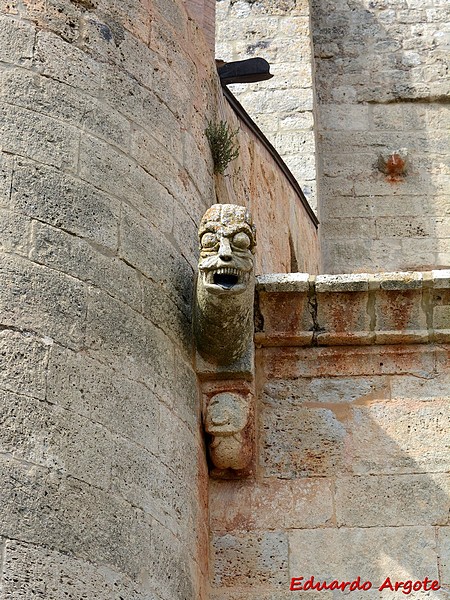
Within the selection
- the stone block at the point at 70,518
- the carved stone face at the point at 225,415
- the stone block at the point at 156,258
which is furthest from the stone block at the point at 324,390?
the stone block at the point at 70,518

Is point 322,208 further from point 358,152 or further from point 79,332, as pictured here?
point 79,332

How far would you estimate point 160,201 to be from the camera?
6.10m

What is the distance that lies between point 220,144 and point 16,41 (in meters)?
1.39

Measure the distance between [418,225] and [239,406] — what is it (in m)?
3.95

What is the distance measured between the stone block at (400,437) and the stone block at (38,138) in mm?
1725

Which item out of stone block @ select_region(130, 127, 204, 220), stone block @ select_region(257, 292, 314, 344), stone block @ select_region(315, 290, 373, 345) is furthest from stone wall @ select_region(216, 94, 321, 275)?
stone block @ select_region(315, 290, 373, 345)

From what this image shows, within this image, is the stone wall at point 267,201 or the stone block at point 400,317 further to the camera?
the stone wall at point 267,201

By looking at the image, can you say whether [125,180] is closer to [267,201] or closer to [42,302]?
[42,302]

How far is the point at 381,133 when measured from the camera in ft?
33.7

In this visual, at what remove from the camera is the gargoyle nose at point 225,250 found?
586 cm

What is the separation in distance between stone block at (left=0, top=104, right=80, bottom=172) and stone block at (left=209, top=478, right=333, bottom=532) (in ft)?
5.10

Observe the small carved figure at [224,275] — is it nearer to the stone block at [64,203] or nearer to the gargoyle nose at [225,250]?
the gargoyle nose at [225,250]

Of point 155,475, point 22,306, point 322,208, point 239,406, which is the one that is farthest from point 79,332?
point 322,208

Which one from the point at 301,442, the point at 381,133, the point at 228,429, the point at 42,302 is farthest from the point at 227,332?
the point at 381,133
